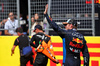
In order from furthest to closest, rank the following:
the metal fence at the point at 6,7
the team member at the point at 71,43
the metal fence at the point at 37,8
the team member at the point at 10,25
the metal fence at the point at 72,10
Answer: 1. the team member at the point at 10,25
2. the metal fence at the point at 6,7
3. the metal fence at the point at 37,8
4. the metal fence at the point at 72,10
5. the team member at the point at 71,43

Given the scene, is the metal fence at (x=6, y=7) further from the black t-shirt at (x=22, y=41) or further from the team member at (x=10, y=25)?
the black t-shirt at (x=22, y=41)

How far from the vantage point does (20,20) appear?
11281mm

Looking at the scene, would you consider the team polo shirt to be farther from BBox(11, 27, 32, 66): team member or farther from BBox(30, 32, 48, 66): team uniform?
BBox(30, 32, 48, 66): team uniform

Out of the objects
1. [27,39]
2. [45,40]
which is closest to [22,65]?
[27,39]

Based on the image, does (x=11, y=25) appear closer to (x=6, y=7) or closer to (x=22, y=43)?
(x=6, y=7)

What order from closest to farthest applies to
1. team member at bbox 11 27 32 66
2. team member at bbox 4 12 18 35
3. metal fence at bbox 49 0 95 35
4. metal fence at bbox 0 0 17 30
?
team member at bbox 11 27 32 66 → metal fence at bbox 49 0 95 35 → metal fence at bbox 0 0 17 30 → team member at bbox 4 12 18 35

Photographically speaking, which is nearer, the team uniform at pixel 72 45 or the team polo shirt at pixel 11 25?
the team uniform at pixel 72 45

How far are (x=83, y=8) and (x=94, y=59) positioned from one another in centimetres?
210

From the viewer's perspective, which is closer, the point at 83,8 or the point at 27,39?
the point at 27,39

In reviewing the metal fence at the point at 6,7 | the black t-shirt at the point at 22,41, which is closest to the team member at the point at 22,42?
the black t-shirt at the point at 22,41

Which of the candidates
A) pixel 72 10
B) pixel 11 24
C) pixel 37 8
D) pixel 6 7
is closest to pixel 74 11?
pixel 72 10

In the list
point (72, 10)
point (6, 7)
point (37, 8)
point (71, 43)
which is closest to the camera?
point (71, 43)

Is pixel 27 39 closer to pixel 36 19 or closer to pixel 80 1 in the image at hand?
pixel 36 19

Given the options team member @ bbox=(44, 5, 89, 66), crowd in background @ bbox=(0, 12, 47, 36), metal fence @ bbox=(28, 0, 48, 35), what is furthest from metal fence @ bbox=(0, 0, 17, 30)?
team member @ bbox=(44, 5, 89, 66)
